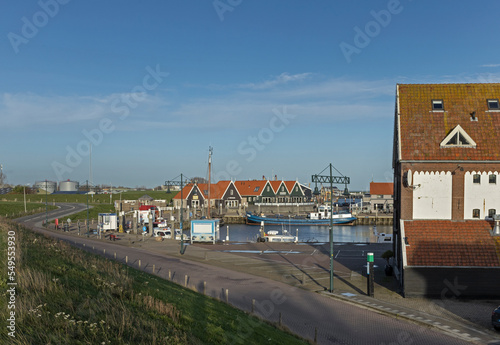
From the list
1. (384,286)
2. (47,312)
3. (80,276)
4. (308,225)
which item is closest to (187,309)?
(80,276)

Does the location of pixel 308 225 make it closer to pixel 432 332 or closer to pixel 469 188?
Result: pixel 469 188

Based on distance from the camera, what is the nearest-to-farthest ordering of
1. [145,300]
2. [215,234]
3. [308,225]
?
[145,300] < [215,234] < [308,225]

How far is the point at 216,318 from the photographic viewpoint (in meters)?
18.4

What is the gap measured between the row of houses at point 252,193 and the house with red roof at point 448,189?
284ft

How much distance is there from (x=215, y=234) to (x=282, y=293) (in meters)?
30.3

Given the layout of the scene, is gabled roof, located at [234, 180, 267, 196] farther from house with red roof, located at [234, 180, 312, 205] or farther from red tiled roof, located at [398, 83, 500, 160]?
red tiled roof, located at [398, 83, 500, 160]

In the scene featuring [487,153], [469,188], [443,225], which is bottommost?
[443,225]

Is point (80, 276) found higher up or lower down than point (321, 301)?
higher up

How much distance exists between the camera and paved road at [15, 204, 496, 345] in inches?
798

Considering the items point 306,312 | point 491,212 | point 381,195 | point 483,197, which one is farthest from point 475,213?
point 381,195

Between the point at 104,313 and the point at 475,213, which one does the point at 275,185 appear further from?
the point at 104,313

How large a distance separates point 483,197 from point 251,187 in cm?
10426

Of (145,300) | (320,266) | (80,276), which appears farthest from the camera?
(320,266)

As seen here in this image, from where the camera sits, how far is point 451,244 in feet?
95.8
